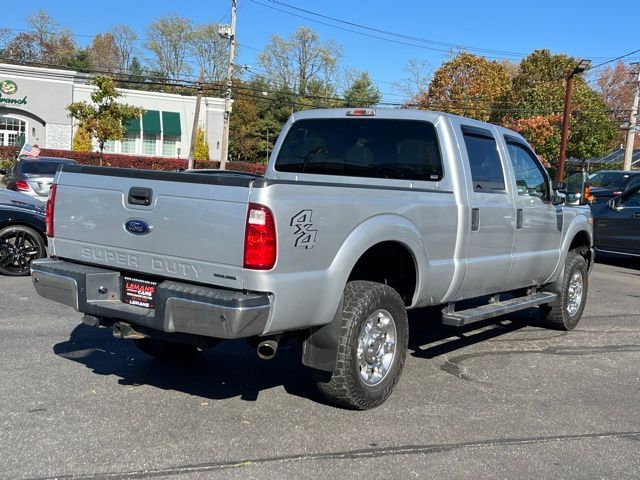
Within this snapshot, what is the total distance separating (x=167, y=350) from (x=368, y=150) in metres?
2.40

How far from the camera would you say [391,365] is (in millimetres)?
4809

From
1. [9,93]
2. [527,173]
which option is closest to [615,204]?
[527,173]

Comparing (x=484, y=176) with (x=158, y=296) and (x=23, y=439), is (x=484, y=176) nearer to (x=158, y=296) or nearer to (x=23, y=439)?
(x=158, y=296)

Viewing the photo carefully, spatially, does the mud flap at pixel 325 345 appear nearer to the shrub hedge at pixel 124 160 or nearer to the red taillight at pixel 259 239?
the red taillight at pixel 259 239

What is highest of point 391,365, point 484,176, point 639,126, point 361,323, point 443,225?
point 639,126

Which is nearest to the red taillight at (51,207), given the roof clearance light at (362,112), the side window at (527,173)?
the roof clearance light at (362,112)

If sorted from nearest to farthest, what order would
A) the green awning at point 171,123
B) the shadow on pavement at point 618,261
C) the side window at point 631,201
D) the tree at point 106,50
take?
1. the side window at point 631,201
2. the shadow on pavement at point 618,261
3. the green awning at point 171,123
4. the tree at point 106,50

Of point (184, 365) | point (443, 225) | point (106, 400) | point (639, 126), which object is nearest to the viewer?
point (106, 400)

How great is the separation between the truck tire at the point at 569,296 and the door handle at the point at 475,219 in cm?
234

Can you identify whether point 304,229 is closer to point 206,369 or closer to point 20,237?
point 206,369

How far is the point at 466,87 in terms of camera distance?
45344mm

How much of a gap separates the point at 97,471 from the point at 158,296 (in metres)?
1.02

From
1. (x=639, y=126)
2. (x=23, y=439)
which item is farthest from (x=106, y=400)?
(x=639, y=126)

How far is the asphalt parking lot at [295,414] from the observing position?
3812 mm
